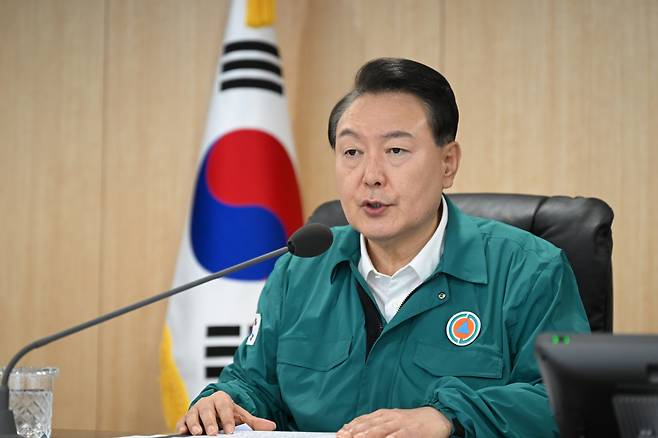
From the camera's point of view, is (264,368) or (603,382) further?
(264,368)

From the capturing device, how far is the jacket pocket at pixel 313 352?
6.10 ft

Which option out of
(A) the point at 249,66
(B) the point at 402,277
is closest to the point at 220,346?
(A) the point at 249,66

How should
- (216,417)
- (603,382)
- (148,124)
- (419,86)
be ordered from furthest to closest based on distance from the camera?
(148,124)
(419,86)
(216,417)
(603,382)

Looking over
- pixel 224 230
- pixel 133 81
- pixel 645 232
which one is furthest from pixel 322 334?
pixel 133 81

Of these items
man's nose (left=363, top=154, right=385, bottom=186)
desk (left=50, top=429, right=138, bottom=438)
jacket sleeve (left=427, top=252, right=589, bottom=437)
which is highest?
man's nose (left=363, top=154, right=385, bottom=186)

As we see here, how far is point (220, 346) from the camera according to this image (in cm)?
325

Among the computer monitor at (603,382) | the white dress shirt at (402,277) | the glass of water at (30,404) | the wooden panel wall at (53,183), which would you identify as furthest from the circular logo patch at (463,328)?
the wooden panel wall at (53,183)

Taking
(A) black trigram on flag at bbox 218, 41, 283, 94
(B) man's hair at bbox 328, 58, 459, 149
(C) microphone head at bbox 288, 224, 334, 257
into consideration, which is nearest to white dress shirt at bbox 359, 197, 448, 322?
(B) man's hair at bbox 328, 58, 459, 149

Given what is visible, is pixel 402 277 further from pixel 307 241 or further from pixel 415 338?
pixel 307 241

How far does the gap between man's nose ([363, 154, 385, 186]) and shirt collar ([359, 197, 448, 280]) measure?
0.18 m

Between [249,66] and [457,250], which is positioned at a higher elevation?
[249,66]

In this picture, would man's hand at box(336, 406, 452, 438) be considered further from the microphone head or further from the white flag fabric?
the white flag fabric

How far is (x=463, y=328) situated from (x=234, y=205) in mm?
1612

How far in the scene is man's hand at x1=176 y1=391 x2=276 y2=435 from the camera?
1635mm
